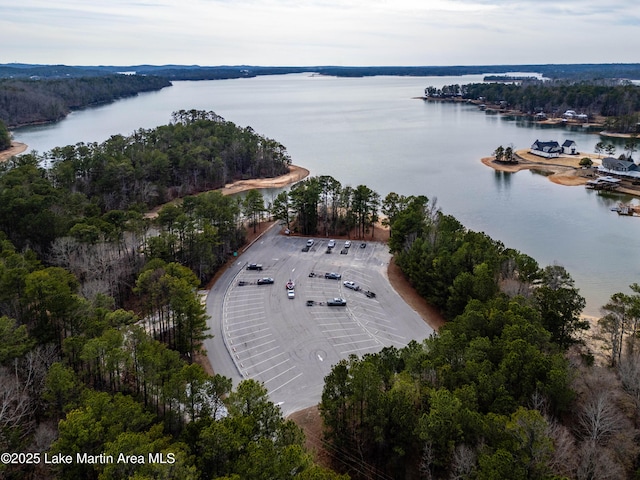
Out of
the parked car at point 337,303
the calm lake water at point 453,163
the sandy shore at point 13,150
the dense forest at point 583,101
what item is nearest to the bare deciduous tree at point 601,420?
the parked car at point 337,303

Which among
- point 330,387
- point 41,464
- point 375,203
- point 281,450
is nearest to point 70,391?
point 41,464

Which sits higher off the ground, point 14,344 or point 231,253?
point 14,344

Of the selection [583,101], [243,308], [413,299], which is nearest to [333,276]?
[413,299]

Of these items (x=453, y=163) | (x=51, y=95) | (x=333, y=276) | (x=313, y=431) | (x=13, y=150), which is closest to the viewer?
(x=313, y=431)

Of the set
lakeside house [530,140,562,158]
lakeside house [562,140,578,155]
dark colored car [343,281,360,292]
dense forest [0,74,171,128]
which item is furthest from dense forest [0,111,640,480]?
dense forest [0,74,171,128]

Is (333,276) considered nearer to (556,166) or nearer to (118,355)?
(118,355)

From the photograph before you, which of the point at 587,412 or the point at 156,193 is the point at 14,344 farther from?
the point at 156,193
